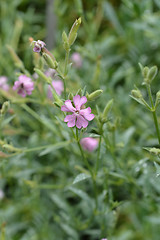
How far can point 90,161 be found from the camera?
118cm

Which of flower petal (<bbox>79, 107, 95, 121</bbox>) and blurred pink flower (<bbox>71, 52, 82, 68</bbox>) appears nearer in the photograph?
flower petal (<bbox>79, 107, 95, 121</bbox>)

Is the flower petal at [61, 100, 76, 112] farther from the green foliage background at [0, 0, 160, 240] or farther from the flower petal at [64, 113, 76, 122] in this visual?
the green foliage background at [0, 0, 160, 240]

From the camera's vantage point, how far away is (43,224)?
107cm

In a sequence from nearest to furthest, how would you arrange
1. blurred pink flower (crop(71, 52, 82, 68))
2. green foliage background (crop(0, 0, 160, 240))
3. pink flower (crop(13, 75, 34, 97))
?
pink flower (crop(13, 75, 34, 97)) < green foliage background (crop(0, 0, 160, 240)) < blurred pink flower (crop(71, 52, 82, 68))

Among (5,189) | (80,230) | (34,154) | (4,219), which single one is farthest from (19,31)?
(80,230)

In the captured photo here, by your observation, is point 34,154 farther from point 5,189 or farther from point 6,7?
point 6,7

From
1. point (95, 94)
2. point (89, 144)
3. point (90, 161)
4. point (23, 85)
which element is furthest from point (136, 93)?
point (90, 161)

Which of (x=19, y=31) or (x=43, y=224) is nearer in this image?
(x=43, y=224)

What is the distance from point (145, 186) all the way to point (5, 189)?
69cm

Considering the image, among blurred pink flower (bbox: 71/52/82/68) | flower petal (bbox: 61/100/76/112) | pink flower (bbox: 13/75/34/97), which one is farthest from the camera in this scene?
blurred pink flower (bbox: 71/52/82/68)

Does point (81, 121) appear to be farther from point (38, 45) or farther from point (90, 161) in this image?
point (90, 161)

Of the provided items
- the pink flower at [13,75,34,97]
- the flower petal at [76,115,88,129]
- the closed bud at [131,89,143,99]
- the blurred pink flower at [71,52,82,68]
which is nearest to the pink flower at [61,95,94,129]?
the flower petal at [76,115,88,129]

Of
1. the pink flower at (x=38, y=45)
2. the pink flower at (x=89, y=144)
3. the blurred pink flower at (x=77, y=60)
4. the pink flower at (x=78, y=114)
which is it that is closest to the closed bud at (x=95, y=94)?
the pink flower at (x=78, y=114)

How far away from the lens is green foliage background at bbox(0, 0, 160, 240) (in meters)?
0.91
